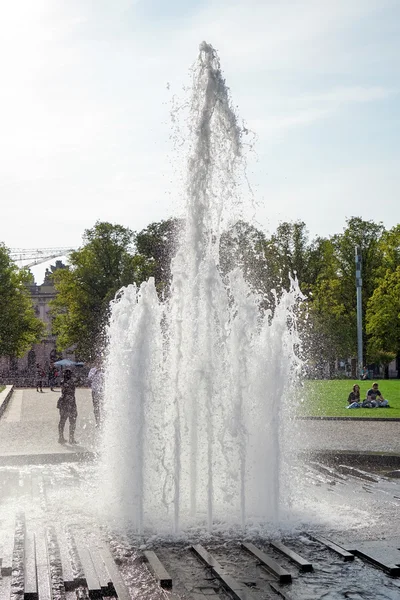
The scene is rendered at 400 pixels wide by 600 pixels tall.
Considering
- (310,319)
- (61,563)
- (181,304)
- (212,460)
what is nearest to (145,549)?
(61,563)

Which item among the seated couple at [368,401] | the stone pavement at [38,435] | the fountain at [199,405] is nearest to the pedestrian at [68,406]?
the stone pavement at [38,435]

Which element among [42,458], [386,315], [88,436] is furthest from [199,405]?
[386,315]

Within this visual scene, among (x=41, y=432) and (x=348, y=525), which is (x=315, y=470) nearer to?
(x=348, y=525)

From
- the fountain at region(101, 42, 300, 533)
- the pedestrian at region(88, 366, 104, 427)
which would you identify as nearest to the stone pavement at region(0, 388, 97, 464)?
the pedestrian at region(88, 366, 104, 427)

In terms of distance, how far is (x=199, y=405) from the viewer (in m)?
10.6

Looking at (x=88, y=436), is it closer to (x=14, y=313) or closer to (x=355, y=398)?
(x=355, y=398)

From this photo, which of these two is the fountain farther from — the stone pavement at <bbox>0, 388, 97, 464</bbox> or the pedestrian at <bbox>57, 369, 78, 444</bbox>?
the pedestrian at <bbox>57, 369, 78, 444</bbox>

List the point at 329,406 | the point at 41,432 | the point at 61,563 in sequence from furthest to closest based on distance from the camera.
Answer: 1. the point at 329,406
2. the point at 41,432
3. the point at 61,563

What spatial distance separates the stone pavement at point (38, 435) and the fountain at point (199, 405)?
430cm

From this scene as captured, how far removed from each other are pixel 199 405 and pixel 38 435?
10.1 meters

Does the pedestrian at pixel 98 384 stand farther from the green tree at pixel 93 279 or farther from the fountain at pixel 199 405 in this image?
the green tree at pixel 93 279

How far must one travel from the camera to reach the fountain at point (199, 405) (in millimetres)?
10219

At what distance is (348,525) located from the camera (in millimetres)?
9867

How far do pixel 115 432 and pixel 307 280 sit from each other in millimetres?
56130
